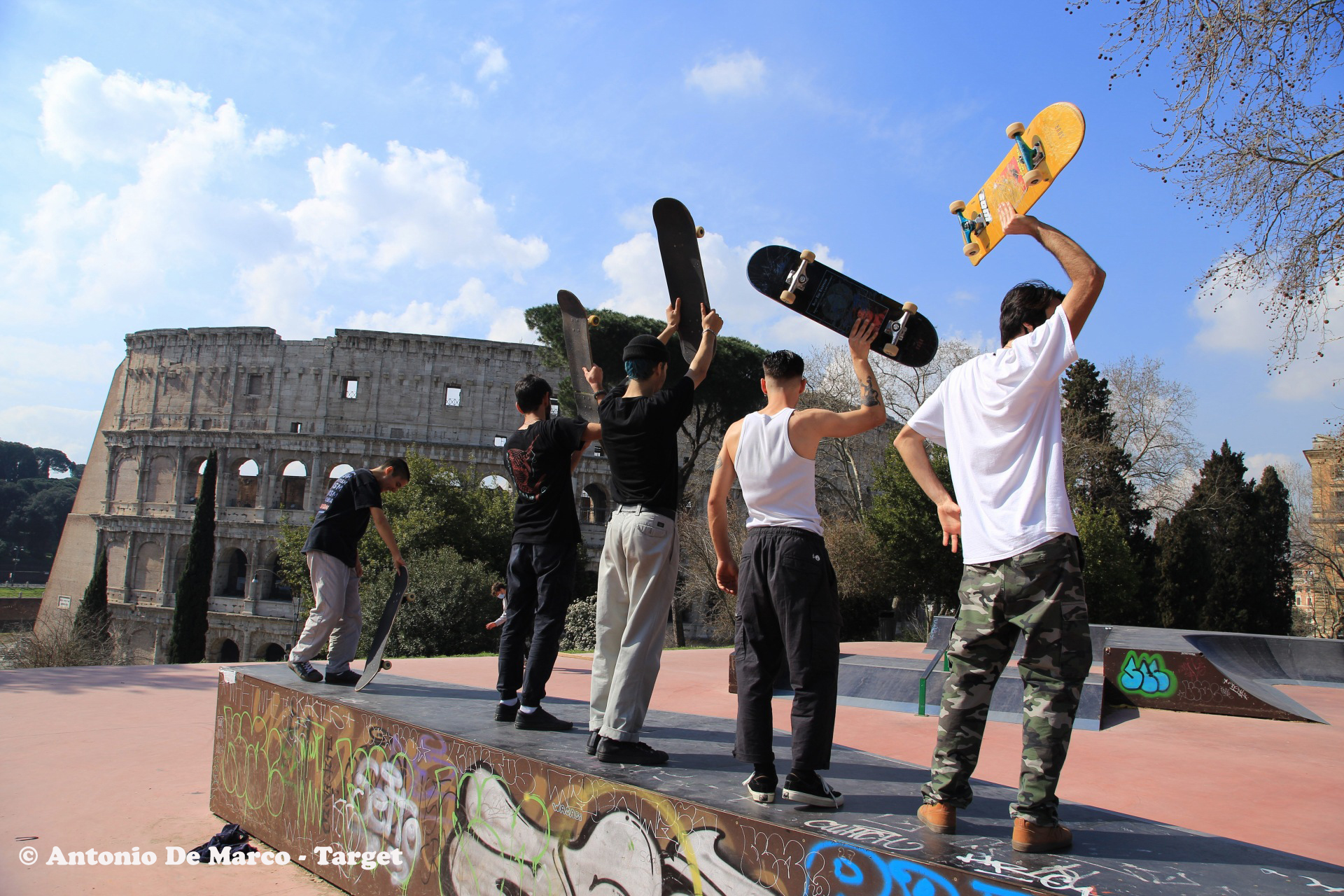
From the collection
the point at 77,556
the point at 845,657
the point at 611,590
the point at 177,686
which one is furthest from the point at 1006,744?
the point at 77,556

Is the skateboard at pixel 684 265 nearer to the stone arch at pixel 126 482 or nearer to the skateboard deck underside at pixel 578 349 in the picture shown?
the skateboard deck underside at pixel 578 349

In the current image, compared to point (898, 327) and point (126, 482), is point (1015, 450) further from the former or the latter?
point (126, 482)

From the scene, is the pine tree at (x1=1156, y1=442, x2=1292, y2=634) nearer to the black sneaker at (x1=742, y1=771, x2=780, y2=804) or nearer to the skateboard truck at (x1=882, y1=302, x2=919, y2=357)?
the skateboard truck at (x1=882, y1=302, x2=919, y2=357)

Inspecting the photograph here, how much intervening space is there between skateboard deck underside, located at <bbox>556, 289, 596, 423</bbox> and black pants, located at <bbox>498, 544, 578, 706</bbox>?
0.80 m

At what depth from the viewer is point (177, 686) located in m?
8.28

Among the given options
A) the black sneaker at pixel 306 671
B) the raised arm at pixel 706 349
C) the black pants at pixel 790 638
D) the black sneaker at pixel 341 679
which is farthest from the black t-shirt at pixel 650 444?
the black sneaker at pixel 306 671

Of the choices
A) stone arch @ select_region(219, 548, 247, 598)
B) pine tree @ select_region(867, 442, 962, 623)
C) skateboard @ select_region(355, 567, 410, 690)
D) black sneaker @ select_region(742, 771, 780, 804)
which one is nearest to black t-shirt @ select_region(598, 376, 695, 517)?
black sneaker @ select_region(742, 771, 780, 804)

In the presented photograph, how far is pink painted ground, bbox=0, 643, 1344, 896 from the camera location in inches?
156

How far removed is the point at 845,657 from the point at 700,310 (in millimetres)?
6760

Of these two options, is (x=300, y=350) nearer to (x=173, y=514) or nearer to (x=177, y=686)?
(x=173, y=514)

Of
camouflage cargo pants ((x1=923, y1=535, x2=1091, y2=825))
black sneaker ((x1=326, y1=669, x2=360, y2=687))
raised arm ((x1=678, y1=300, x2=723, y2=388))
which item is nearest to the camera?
camouflage cargo pants ((x1=923, y1=535, x2=1091, y2=825))

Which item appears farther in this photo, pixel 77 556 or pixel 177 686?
pixel 77 556

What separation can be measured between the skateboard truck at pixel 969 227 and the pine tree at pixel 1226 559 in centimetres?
2831

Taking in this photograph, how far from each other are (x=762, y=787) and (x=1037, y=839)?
0.83 m
